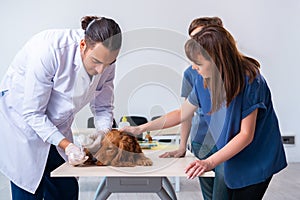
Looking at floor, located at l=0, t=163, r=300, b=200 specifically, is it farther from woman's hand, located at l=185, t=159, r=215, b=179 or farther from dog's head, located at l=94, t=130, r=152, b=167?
woman's hand, located at l=185, t=159, r=215, b=179

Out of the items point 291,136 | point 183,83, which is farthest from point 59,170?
point 291,136

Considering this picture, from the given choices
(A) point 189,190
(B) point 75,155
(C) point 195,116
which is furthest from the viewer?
(A) point 189,190

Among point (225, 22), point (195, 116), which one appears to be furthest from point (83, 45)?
point (225, 22)

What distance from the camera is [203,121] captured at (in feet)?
5.40

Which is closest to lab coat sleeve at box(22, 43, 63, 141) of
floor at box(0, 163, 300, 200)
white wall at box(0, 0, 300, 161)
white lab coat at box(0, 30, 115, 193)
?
white lab coat at box(0, 30, 115, 193)

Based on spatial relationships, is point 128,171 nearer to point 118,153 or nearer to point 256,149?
point 118,153

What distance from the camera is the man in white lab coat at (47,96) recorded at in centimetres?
127

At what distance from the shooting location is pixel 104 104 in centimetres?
160

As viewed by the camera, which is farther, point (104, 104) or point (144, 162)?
point (104, 104)

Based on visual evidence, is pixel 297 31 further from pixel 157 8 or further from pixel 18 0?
pixel 18 0

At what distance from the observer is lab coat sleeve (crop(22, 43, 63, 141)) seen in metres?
1.27

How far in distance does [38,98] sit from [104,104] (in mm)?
359

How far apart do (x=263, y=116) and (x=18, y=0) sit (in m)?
3.41

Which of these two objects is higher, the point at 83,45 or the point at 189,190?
the point at 83,45
